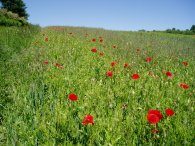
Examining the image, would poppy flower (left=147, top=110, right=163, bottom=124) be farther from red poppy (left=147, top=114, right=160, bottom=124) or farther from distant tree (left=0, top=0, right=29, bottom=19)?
distant tree (left=0, top=0, right=29, bottom=19)

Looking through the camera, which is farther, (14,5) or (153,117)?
(14,5)

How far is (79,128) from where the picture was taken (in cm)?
304

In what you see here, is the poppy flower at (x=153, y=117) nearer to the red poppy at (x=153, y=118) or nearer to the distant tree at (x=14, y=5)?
the red poppy at (x=153, y=118)

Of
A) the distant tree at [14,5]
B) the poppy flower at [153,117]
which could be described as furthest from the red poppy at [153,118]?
the distant tree at [14,5]

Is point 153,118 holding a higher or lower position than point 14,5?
lower

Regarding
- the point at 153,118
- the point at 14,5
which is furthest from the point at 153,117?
the point at 14,5

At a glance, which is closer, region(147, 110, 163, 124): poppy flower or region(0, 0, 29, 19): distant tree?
region(147, 110, 163, 124): poppy flower

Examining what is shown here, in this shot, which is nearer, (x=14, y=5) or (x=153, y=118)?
(x=153, y=118)

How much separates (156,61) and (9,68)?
410cm

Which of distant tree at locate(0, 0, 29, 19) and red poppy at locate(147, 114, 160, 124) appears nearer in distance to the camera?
red poppy at locate(147, 114, 160, 124)

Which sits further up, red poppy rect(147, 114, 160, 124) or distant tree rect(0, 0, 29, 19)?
distant tree rect(0, 0, 29, 19)

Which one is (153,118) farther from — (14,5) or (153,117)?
(14,5)

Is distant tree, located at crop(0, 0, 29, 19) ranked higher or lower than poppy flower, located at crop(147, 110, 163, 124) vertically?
higher

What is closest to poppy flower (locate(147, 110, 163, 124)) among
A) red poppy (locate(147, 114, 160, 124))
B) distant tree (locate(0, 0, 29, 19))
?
red poppy (locate(147, 114, 160, 124))
